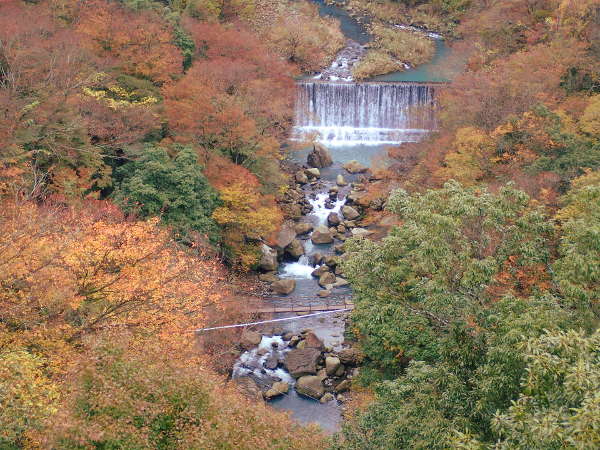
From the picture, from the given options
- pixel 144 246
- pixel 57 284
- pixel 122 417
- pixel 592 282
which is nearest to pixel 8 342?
pixel 57 284

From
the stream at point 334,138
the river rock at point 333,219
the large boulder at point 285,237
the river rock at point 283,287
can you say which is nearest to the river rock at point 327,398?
the stream at point 334,138

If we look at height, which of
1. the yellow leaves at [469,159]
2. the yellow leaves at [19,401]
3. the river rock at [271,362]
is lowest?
the river rock at [271,362]

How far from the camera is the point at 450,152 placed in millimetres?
27969

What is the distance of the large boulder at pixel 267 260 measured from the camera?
3019 cm

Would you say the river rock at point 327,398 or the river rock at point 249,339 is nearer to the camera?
the river rock at point 327,398

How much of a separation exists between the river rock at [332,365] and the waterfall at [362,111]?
2300 centimetres

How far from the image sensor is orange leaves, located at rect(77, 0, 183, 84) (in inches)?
1231

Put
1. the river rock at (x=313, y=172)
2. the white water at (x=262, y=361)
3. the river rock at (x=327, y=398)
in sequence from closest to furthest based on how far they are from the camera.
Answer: the river rock at (x=327, y=398) → the white water at (x=262, y=361) → the river rock at (x=313, y=172)

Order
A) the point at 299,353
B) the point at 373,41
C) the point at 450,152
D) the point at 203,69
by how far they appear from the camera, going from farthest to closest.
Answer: the point at 373,41
the point at 203,69
the point at 450,152
the point at 299,353

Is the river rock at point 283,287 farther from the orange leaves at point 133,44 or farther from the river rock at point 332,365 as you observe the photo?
the orange leaves at point 133,44

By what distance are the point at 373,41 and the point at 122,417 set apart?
53285 mm

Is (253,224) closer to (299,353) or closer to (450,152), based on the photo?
(299,353)

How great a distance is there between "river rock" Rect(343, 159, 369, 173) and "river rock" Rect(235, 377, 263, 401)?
20.4 m

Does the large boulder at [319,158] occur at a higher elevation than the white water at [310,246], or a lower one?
higher
